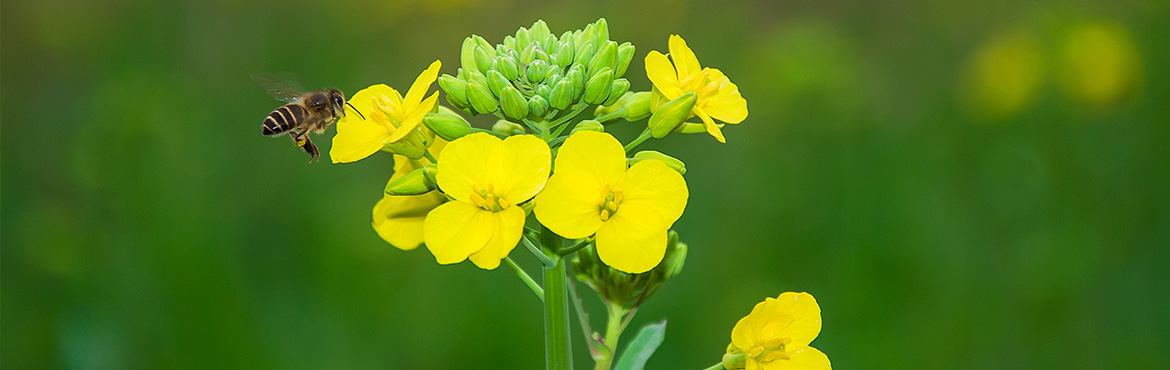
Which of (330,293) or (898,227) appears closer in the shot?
(330,293)

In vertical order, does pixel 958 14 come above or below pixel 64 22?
above

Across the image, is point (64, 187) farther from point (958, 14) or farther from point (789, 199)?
point (958, 14)

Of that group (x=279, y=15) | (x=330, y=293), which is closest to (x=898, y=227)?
(x=330, y=293)

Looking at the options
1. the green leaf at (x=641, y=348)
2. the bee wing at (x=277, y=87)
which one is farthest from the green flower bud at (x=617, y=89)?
Answer: the bee wing at (x=277, y=87)

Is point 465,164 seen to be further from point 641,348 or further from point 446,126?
point 641,348

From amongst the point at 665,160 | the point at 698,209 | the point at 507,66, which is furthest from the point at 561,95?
the point at 698,209

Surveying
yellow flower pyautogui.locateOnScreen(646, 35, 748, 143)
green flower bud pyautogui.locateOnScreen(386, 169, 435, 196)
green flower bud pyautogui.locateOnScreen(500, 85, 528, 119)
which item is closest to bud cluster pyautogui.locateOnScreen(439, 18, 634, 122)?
green flower bud pyautogui.locateOnScreen(500, 85, 528, 119)
